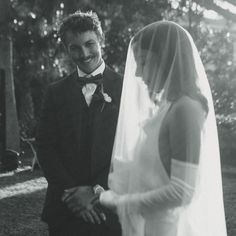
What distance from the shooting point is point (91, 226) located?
3.43 m

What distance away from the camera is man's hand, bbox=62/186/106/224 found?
316 cm

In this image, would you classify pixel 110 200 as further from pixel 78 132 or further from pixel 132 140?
pixel 78 132

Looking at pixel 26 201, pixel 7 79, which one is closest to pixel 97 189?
pixel 26 201

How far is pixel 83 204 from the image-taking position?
3.18 metres

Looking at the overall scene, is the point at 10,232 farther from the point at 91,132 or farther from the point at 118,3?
the point at 118,3

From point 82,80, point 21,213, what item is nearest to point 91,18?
point 82,80

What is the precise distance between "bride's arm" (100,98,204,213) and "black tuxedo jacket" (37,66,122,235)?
3.49ft

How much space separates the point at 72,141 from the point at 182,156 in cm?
132

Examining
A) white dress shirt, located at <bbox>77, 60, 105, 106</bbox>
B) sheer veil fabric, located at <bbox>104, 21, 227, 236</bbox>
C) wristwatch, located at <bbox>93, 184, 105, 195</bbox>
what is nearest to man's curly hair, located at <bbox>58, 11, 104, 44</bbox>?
white dress shirt, located at <bbox>77, 60, 105, 106</bbox>

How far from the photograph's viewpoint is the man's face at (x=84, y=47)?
11.5 ft

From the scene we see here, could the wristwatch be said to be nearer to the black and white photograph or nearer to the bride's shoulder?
the black and white photograph

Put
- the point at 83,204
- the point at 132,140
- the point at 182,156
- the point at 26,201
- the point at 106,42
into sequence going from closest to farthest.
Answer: the point at 182,156
the point at 132,140
the point at 83,204
the point at 26,201
the point at 106,42

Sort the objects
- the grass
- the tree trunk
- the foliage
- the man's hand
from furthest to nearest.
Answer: the foliage < the tree trunk < the grass < the man's hand

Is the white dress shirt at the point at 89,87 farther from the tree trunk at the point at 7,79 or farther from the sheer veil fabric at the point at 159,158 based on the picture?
the tree trunk at the point at 7,79
